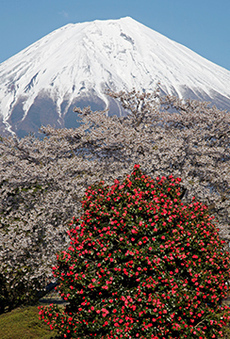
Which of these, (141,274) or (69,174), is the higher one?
(69,174)

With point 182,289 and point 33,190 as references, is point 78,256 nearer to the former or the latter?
point 182,289

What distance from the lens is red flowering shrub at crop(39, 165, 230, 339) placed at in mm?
9250

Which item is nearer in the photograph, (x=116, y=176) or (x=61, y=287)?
(x=61, y=287)

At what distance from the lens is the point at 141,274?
9.46m

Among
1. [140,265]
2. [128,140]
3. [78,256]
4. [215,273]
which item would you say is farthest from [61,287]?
[128,140]

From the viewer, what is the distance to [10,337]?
12523 millimetres

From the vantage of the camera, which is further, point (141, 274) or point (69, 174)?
point (69, 174)

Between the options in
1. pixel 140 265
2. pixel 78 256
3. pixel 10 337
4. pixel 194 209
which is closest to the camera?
pixel 140 265

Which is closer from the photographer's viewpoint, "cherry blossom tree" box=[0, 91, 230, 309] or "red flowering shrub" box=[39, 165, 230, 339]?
"red flowering shrub" box=[39, 165, 230, 339]

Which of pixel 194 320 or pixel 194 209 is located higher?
pixel 194 209

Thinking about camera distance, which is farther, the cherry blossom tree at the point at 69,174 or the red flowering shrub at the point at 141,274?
the cherry blossom tree at the point at 69,174

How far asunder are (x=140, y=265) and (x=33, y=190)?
962 cm

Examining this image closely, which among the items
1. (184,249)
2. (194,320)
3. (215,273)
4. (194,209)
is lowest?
(194,320)

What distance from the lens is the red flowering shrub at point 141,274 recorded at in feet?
30.3
